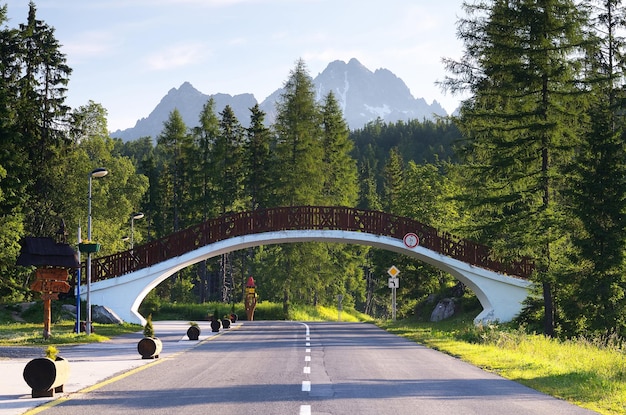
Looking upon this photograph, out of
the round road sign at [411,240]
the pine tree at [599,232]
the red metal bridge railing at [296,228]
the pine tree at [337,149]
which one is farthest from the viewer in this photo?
the pine tree at [337,149]

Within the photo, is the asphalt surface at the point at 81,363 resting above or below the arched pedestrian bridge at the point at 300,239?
below

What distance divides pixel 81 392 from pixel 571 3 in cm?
2519

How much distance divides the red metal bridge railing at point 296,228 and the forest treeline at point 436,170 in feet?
5.14

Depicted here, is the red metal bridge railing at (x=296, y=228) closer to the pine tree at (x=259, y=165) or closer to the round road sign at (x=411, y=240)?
the round road sign at (x=411, y=240)

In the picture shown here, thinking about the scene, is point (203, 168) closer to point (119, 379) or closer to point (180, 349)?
point (180, 349)

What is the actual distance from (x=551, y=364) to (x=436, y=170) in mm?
38842

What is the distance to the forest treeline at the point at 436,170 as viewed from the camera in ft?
90.8

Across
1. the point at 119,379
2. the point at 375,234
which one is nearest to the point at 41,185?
the point at 375,234

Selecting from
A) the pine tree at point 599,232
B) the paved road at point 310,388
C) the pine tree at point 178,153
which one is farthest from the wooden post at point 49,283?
the pine tree at point 178,153

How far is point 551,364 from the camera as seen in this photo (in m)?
16.6

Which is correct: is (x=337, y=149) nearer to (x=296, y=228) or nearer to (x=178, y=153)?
(x=178, y=153)

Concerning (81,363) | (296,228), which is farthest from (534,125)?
(81,363)

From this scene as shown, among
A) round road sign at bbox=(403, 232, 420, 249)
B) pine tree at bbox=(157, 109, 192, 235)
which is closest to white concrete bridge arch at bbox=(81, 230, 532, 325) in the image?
round road sign at bbox=(403, 232, 420, 249)

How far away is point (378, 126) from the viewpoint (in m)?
200
